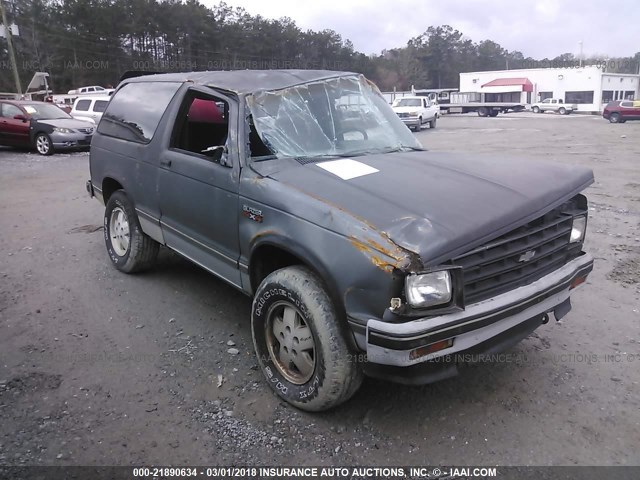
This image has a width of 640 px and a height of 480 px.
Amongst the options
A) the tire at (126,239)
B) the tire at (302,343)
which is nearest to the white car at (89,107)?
the tire at (126,239)

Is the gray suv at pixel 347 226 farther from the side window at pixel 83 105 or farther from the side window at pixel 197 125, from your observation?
the side window at pixel 83 105

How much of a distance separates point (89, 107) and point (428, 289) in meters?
20.2

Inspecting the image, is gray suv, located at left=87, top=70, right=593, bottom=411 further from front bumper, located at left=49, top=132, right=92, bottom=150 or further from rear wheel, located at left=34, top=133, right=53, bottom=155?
rear wheel, located at left=34, top=133, right=53, bottom=155

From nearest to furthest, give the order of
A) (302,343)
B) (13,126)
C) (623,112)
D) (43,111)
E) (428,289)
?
1. (428,289)
2. (302,343)
3. (13,126)
4. (43,111)
5. (623,112)

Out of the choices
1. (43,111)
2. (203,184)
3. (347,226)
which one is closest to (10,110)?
(43,111)

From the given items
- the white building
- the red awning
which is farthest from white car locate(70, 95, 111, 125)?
the red awning

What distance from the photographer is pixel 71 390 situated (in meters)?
3.22

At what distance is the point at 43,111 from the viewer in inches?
625

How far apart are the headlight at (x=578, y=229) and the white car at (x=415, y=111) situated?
2421 centimetres

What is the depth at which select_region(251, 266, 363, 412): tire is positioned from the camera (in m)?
2.68

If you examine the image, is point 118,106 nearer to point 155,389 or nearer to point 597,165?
point 155,389

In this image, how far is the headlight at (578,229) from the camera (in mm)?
3327

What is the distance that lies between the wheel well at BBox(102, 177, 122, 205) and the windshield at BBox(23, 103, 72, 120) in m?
12.4

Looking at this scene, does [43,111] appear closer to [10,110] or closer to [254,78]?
[10,110]
